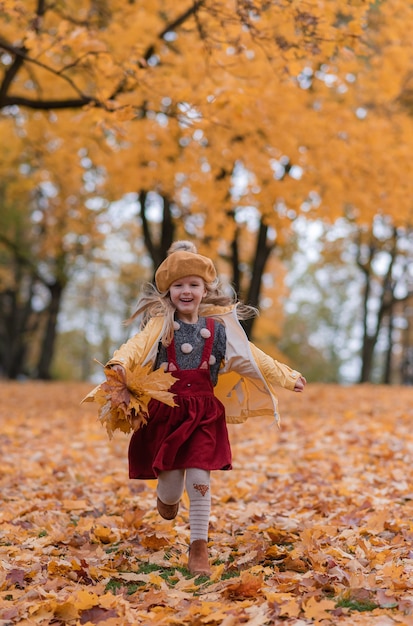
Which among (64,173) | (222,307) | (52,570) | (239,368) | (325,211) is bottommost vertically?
(52,570)

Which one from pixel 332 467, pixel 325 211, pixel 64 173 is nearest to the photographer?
pixel 332 467

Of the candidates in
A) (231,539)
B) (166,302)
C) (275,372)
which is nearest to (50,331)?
(231,539)

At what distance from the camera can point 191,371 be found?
147 inches

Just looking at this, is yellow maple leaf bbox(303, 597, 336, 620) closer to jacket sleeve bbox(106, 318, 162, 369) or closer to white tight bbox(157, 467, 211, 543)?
white tight bbox(157, 467, 211, 543)

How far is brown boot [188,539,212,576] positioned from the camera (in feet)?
11.4

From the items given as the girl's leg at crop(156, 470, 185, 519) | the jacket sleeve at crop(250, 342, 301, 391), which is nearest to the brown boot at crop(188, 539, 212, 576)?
the girl's leg at crop(156, 470, 185, 519)

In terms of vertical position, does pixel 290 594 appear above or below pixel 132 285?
below

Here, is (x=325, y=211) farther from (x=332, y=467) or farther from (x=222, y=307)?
(x=222, y=307)

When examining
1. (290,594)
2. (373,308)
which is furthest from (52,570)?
(373,308)

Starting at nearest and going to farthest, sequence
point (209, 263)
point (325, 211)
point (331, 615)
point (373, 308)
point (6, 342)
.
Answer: point (331, 615) → point (209, 263) → point (325, 211) → point (6, 342) → point (373, 308)

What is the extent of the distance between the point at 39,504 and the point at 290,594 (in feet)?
8.29

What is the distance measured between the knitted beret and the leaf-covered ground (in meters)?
1.47

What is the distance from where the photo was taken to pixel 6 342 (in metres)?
25.7

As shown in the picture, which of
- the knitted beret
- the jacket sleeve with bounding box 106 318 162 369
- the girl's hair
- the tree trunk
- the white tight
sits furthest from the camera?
the tree trunk
